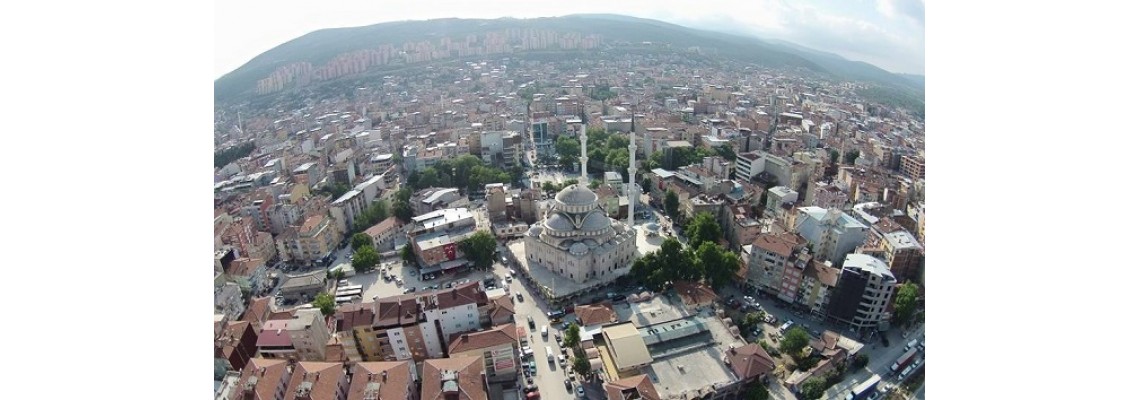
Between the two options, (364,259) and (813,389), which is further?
(364,259)

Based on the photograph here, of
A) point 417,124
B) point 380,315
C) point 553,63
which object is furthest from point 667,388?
point 553,63

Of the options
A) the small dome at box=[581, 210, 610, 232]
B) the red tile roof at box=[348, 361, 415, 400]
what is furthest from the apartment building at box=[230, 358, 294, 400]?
the small dome at box=[581, 210, 610, 232]

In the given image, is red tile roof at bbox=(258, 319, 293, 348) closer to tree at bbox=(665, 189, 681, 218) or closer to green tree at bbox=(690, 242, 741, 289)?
green tree at bbox=(690, 242, 741, 289)

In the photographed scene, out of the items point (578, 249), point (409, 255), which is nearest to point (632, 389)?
point (578, 249)

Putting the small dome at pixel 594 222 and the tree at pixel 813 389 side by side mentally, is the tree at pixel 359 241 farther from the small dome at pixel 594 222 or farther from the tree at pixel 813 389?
the tree at pixel 813 389

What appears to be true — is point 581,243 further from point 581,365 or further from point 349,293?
point 349,293
